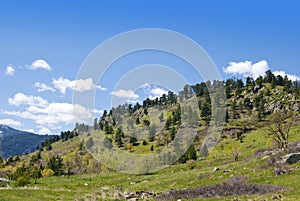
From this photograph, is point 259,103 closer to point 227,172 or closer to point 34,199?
point 227,172

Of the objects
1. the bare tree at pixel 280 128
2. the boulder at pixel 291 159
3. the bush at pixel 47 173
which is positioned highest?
the bare tree at pixel 280 128

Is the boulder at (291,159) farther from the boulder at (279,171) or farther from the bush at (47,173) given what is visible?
the bush at (47,173)

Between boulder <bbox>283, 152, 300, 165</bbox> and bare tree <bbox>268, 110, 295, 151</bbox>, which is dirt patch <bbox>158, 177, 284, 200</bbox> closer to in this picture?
boulder <bbox>283, 152, 300, 165</bbox>

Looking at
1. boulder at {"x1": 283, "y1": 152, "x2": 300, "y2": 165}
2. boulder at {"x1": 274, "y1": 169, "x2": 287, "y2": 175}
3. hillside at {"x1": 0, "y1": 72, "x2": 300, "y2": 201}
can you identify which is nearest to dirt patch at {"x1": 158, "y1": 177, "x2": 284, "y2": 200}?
hillside at {"x1": 0, "y1": 72, "x2": 300, "y2": 201}

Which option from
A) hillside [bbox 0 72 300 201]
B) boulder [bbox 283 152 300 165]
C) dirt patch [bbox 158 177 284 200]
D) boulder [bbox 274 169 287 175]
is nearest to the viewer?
dirt patch [bbox 158 177 284 200]

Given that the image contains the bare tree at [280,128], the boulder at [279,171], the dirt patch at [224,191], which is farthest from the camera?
the bare tree at [280,128]

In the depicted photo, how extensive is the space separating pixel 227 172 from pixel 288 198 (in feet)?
65.8

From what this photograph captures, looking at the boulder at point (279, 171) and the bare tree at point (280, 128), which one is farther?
the bare tree at point (280, 128)

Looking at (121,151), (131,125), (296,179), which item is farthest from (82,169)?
(296,179)

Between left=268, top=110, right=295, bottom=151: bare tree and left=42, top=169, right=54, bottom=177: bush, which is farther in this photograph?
left=42, top=169, right=54, bottom=177: bush

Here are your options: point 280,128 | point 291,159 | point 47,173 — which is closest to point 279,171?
point 291,159

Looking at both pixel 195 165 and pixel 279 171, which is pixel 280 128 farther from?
pixel 279 171

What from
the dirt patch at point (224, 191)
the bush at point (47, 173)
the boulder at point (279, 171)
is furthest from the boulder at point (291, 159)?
the bush at point (47, 173)

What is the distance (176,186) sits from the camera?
4041cm
